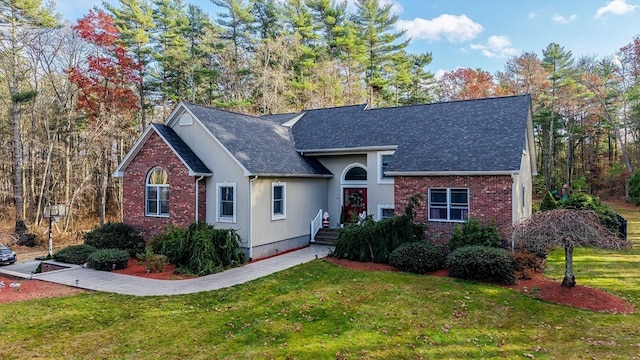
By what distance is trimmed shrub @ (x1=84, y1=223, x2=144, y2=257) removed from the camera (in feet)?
47.6

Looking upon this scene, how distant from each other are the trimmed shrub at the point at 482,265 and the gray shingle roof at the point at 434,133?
3.41m

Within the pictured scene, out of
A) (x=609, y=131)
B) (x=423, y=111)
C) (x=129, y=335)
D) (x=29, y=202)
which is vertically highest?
(x=609, y=131)

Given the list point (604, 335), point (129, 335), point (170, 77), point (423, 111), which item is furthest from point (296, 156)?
point (170, 77)

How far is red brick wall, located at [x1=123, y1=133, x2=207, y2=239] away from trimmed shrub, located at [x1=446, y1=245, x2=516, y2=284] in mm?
9397

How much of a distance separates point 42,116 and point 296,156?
1795 cm

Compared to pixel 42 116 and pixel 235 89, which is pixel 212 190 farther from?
pixel 235 89

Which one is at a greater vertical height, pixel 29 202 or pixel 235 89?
pixel 235 89

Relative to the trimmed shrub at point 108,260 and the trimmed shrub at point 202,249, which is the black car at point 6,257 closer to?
the trimmed shrub at point 108,260

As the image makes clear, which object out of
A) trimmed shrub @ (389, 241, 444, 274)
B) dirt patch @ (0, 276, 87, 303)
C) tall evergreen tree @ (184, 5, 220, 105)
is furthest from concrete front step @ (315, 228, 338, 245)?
tall evergreen tree @ (184, 5, 220, 105)

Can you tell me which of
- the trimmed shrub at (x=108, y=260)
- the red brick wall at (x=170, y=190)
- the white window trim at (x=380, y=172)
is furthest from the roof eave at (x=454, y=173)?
the trimmed shrub at (x=108, y=260)

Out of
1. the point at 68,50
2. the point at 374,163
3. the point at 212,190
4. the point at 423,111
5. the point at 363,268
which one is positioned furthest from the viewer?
the point at 68,50

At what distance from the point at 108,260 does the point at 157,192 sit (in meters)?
3.73

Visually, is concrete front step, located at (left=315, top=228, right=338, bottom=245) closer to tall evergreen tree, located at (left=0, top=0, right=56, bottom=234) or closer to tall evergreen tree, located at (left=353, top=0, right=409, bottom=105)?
tall evergreen tree, located at (left=0, top=0, right=56, bottom=234)

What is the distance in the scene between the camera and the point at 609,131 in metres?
42.9
